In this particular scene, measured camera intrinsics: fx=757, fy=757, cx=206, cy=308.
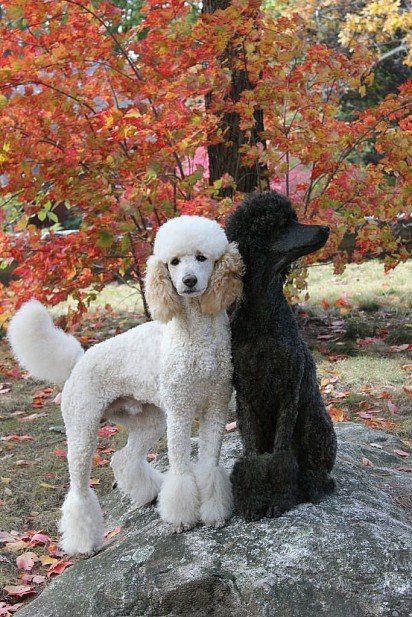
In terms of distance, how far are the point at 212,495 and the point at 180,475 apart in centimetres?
14

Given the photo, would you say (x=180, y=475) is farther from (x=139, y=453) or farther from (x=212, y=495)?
(x=139, y=453)

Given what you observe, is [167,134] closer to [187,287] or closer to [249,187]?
[249,187]

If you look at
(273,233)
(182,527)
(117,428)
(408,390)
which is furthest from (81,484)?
(408,390)

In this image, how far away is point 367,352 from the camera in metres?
6.71

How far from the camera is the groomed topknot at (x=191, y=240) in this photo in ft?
8.61

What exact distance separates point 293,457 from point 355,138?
2887mm

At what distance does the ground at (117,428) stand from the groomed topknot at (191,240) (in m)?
1.77

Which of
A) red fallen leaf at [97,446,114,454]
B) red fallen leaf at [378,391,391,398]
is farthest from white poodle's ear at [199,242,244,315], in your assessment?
red fallen leaf at [378,391,391,398]

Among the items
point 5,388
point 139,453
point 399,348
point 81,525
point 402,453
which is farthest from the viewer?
point 399,348

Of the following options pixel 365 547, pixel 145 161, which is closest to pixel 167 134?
pixel 145 161

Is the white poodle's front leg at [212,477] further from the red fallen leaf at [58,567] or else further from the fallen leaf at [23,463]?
the fallen leaf at [23,463]

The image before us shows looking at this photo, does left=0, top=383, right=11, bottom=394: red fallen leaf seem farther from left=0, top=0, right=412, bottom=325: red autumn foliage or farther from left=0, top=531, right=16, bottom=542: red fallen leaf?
left=0, top=531, right=16, bottom=542: red fallen leaf

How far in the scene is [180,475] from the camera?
108 inches

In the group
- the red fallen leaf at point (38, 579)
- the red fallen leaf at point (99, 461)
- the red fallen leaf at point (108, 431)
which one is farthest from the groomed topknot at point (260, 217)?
the red fallen leaf at point (108, 431)
